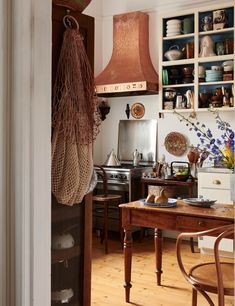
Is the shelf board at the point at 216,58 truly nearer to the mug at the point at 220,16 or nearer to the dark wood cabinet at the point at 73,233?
the mug at the point at 220,16

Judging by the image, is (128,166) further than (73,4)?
Yes

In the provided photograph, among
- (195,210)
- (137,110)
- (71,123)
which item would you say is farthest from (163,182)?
(71,123)

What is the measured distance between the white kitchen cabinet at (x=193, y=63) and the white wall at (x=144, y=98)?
212 millimetres

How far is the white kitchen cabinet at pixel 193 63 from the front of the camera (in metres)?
5.11

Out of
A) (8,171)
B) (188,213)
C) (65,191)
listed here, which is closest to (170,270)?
(188,213)

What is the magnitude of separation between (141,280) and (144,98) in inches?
110

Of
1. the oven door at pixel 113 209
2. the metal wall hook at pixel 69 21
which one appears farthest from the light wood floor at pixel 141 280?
the metal wall hook at pixel 69 21

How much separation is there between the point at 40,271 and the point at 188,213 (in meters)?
1.53

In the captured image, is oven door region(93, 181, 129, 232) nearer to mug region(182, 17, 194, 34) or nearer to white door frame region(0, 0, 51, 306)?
mug region(182, 17, 194, 34)

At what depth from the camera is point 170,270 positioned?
13.9ft

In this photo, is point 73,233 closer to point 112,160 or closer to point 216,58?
point 216,58

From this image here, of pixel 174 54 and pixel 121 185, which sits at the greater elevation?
pixel 174 54

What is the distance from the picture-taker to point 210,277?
254cm

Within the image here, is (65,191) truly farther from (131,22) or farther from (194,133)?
(131,22)
